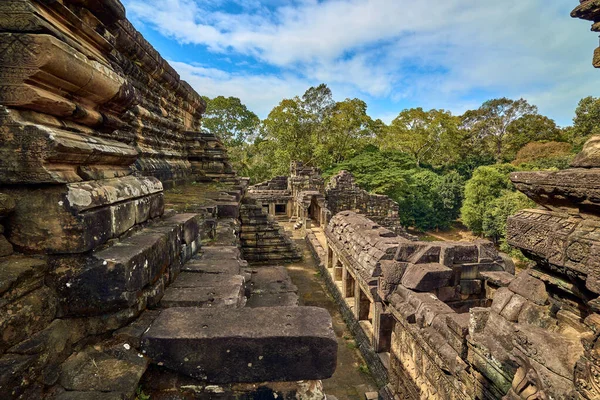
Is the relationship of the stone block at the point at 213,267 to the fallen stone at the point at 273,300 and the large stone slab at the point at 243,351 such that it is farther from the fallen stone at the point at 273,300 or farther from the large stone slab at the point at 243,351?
the large stone slab at the point at 243,351

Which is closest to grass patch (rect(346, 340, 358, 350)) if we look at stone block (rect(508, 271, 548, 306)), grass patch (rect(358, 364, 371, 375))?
grass patch (rect(358, 364, 371, 375))

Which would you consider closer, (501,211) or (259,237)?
(259,237)

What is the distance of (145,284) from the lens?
1.78 metres

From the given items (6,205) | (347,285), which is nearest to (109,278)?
(6,205)

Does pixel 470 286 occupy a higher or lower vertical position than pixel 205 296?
lower

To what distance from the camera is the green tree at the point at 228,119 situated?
33812 millimetres

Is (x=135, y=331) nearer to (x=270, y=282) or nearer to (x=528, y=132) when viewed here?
(x=270, y=282)

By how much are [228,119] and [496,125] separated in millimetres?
33187

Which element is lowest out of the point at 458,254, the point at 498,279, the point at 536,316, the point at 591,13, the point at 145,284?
the point at 498,279

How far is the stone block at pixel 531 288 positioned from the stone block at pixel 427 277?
1.66 metres

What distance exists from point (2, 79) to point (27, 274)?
2.93 feet

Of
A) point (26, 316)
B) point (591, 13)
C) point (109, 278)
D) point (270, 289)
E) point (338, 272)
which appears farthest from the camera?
point (338, 272)

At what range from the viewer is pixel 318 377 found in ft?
5.05

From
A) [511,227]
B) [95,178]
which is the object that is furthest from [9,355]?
[511,227]
